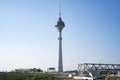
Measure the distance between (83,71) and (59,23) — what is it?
76.8 meters

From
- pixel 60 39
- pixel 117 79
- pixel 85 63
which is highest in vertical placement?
pixel 60 39

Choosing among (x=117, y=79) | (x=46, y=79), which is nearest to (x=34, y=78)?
(x=46, y=79)

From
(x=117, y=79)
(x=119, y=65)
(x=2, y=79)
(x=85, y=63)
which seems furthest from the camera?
(x=119, y=65)

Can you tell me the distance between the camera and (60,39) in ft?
652

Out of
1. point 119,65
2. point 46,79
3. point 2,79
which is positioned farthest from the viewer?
point 119,65

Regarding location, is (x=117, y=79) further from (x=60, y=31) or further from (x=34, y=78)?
(x=60, y=31)

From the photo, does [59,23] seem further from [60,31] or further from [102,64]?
[102,64]

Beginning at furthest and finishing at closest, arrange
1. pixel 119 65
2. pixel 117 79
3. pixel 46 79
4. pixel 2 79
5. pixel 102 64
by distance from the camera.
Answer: pixel 119 65 → pixel 102 64 → pixel 46 79 → pixel 2 79 → pixel 117 79

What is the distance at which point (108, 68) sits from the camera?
161 metres

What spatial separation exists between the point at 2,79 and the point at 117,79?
44918mm

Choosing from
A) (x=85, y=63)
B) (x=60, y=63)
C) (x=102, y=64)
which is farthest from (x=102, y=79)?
(x=60, y=63)

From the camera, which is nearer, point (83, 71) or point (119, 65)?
point (83, 71)

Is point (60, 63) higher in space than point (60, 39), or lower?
lower

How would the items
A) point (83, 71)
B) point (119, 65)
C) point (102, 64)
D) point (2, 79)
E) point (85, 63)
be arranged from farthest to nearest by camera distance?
point (119, 65)
point (102, 64)
point (85, 63)
point (83, 71)
point (2, 79)
